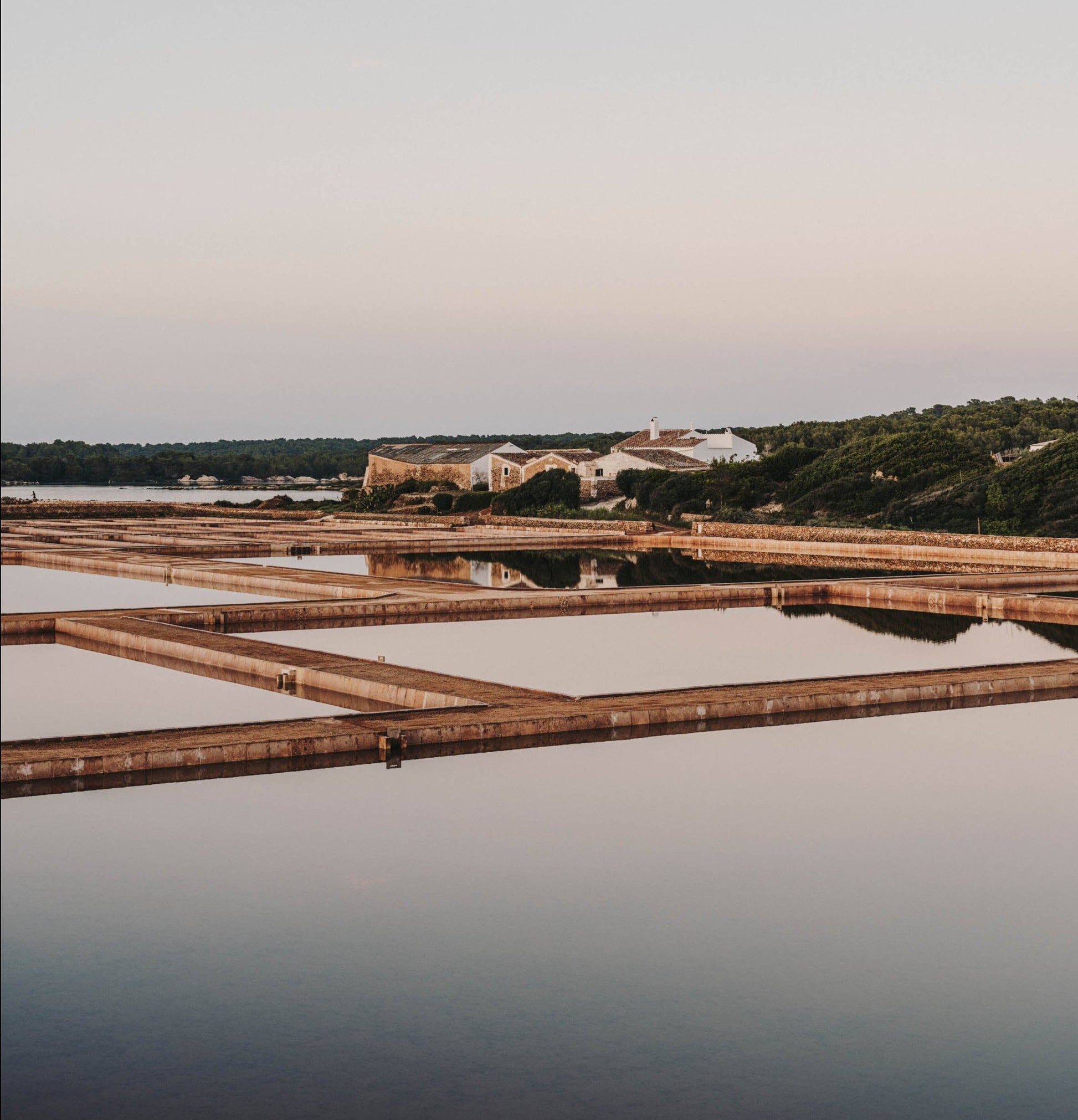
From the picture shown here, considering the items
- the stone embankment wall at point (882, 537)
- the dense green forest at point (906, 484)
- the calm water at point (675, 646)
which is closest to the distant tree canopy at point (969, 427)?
the dense green forest at point (906, 484)

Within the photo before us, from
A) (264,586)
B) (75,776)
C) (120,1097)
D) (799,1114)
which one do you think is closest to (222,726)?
(75,776)

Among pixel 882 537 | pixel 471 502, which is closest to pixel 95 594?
pixel 882 537

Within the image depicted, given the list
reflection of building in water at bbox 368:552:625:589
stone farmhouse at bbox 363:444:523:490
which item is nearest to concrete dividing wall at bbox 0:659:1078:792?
reflection of building in water at bbox 368:552:625:589

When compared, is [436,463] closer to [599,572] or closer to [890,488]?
[890,488]

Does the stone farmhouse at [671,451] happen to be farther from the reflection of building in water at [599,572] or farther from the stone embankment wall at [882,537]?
the reflection of building in water at [599,572]

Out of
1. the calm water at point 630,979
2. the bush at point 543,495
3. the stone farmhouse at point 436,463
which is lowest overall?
the calm water at point 630,979

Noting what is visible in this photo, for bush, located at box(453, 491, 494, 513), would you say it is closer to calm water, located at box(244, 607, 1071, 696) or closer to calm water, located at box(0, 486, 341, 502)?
calm water, located at box(0, 486, 341, 502)
